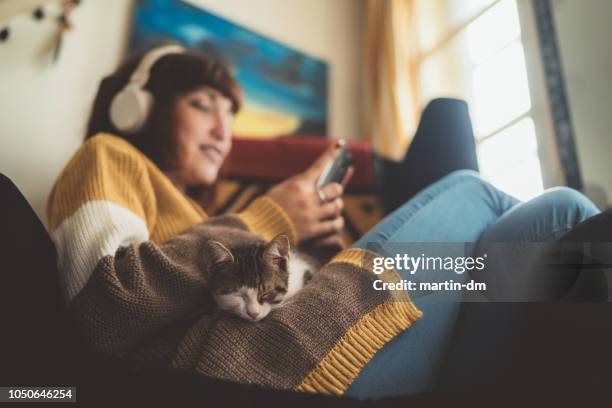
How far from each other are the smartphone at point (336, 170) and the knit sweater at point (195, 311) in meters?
0.31

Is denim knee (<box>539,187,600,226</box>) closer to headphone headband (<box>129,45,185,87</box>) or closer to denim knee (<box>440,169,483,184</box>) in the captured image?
denim knee (<box>440,169,483,184</box>)

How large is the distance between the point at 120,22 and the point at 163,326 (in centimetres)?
131

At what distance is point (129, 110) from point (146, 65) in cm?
14

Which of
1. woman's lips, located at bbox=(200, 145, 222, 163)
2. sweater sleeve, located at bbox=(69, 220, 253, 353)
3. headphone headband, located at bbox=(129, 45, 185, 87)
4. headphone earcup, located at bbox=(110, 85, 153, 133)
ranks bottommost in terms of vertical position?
sweater sleeve, located at bbox=(69, 220, 253, 353)

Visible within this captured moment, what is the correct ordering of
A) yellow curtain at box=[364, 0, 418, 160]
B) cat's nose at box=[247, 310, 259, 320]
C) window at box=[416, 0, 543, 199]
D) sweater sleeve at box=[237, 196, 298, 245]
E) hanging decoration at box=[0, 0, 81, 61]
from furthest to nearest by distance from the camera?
yellow curtain at box=[364, 0, 418, 160] < window at box=[416, 0, 543, 199] < hanging decoration at box=[0, 0, 81, 61] < sweater sleeve at box=[237, 196, 298, 245] < cat's nose at box=[247, 310, 259, 320]

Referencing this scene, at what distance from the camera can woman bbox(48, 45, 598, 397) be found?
583mm

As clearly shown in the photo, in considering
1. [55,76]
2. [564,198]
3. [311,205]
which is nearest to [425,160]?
[311,205]

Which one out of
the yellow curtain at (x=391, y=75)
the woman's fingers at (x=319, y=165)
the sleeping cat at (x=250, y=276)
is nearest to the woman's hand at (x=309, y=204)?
the woman's fingers at (x=319, y=165)

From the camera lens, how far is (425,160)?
109 cm

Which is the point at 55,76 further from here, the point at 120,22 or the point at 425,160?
the point at 425,160

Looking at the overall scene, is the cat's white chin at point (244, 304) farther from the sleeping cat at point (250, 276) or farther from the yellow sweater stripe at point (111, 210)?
the yellow sweater stripe at point (111, 210)

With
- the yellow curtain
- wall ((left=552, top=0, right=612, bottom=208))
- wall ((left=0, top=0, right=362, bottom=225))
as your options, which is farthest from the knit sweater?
the yellow curtain

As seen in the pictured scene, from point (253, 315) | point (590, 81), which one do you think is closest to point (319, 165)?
point (253, 315)

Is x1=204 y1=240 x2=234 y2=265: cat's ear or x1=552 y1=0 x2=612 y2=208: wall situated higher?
x1=552 y1=0 x2=612 y2=208: wall
